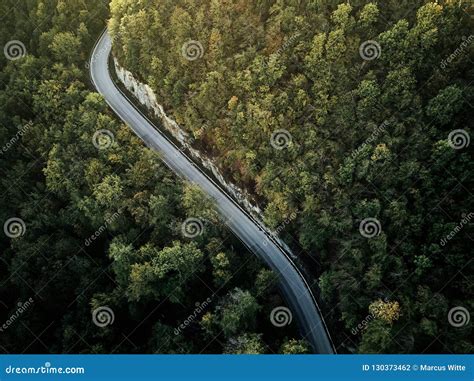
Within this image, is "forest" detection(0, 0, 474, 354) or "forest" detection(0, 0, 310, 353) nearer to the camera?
"forest" detection(0, 0, 474, 354)

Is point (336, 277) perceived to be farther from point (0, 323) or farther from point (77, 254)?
point (0, 323)

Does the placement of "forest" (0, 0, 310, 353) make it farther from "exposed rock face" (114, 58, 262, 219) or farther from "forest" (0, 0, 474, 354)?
"exposed rock face" (114, 58, 262, 219)

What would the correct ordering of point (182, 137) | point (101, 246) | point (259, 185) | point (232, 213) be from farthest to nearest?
point (182, 137), point (232, 213), point (101, 246), point (259, 185)

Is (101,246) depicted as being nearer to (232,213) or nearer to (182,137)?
(232,213)

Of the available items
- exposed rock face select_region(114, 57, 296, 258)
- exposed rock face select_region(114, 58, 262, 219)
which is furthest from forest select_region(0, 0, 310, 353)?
exposed rock face select_region(114, 58, 262, 219)

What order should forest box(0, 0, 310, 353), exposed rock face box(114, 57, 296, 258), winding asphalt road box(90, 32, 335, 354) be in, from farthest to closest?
exposed rock face box(114, 57, 296, 258) → winding asphalt road box(90, 32, 335, 354) → forest box(0, 0, 310, 353)

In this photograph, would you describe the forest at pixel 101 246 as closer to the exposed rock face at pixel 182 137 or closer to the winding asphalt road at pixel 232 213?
the winding asphalt road at pixel 232 213

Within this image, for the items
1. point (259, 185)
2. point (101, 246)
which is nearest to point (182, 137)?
point (259, 185)
